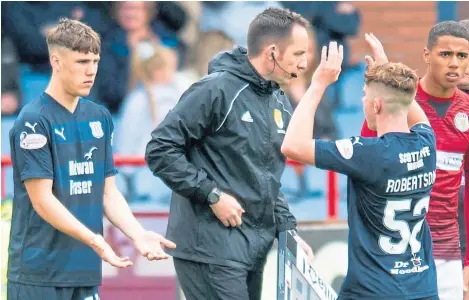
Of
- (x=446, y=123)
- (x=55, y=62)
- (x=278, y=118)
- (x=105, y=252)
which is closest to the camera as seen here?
(x=105, y=252)

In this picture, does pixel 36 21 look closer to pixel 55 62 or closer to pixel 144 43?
pixel 144 43

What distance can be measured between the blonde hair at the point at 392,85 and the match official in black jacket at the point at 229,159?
2.04 ft

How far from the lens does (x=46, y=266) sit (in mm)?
5406

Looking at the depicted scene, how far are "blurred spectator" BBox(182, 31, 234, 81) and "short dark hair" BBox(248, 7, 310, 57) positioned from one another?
20.9 ft

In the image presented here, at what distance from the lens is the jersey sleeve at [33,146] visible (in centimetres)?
528

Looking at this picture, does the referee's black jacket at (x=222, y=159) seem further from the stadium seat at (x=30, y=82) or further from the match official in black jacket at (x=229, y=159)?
the stadium seat at (x=30, y=82)

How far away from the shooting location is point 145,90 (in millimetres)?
12070

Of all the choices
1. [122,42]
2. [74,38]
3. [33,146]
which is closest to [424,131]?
[74,38]

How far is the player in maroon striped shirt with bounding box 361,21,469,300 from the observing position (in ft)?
20.5

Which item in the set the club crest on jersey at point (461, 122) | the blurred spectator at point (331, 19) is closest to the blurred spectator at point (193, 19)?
the blurred spectator at point (331, 19)

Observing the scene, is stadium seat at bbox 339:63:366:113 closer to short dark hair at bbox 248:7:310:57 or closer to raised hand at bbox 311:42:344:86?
short dark hair at bbox 248:7:310:57

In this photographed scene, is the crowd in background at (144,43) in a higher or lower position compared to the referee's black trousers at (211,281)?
higher

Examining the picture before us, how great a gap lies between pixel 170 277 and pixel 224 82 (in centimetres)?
341

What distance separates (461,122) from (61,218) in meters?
2.46
